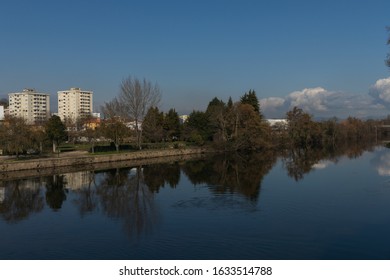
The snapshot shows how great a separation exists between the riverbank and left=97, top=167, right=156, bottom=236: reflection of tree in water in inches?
143

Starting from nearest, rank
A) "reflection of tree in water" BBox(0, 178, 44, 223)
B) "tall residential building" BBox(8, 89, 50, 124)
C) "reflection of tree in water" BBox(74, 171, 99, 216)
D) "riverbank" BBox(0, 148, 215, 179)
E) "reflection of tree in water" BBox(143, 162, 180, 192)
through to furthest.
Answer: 1. "reflection of tree in water" BBox(0, 178, 44, 223)
2. "reflection of tree in water" BBox(74, 171, 99, 216)
3. "reflection of tree in water" BBox(143, 162, 180, 192)
4. "riverbank" BBox(0, 148, 215, 179)
5. "tall residential building" BBox(8, 89, 50, 124)

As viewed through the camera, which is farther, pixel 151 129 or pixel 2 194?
pixel 151 129

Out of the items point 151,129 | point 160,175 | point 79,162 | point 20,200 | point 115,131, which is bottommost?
point 20,200

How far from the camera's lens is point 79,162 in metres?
27.1

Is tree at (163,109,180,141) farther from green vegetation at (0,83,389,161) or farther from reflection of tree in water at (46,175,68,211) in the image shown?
reflection of tree in water at (46,175,68,211)

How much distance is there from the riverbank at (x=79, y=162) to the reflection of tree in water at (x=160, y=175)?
9.09 feet

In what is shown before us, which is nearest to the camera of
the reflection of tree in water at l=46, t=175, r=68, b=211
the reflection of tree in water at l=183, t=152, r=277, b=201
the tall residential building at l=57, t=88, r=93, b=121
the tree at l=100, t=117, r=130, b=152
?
the reflection of tree in water at l=46, t=175, r=68, b=211

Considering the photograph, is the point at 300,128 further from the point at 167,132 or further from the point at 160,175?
the point at 160,175

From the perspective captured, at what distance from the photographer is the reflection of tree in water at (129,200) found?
38.6 ft

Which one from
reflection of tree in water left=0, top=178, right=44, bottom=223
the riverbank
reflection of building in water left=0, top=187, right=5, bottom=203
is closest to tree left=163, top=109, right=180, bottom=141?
the riverbank

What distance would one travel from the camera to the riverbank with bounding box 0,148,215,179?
23.3 m

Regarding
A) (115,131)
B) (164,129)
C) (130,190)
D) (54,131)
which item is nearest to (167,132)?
(164,129)

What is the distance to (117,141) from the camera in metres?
33.1

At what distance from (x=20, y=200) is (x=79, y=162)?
11219 mm
